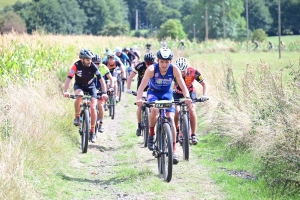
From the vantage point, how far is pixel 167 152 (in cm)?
930

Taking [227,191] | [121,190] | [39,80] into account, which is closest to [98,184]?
[121,190]

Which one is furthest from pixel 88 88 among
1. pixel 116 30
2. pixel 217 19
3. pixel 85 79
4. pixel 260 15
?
pixel 260 15

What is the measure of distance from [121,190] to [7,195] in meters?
2.48

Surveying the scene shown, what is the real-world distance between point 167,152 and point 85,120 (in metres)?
3.12

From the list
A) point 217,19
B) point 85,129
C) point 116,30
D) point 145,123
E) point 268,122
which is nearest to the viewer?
point 268,122

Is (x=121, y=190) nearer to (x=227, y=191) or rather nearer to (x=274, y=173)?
(x=227, y=191)

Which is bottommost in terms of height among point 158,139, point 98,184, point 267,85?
point 98,184

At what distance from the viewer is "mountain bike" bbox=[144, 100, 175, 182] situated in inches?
356

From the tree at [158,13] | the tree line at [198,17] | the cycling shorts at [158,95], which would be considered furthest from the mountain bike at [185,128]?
the tree at [158,13]

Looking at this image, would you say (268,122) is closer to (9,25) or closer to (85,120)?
(85,120)

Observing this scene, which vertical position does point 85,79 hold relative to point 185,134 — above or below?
above

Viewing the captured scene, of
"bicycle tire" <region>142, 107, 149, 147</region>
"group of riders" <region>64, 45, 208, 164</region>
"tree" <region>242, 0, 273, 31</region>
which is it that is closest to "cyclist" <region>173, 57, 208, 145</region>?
"group of riders" <region>64, 45, 208, 164</region>

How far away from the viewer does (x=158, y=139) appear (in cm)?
971

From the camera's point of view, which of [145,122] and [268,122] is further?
[145,122]
